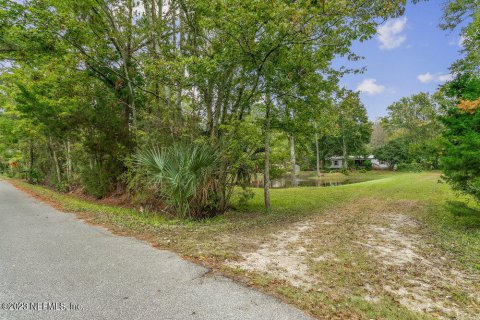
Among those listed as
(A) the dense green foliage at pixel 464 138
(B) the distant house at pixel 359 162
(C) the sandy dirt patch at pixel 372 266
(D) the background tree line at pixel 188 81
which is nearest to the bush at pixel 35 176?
(D) the background tree line at pixel 188 81

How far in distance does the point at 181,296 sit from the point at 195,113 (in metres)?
5.88

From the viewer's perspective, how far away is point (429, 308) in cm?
242

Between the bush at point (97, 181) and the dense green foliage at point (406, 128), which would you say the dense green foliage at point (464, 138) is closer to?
the bush at point (97, 181)

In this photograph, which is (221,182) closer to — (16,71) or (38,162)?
(16,71)

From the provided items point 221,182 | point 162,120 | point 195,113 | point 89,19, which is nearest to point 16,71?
point 89,19

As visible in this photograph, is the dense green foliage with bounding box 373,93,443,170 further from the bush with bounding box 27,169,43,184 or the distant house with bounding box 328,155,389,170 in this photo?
the bush with bounding box 27,169,43,184

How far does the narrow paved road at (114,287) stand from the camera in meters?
2.29

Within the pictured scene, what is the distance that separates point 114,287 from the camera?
2.73m

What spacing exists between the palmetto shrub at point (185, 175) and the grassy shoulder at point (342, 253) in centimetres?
57

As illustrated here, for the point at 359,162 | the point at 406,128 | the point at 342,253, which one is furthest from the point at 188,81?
the point at 406,128

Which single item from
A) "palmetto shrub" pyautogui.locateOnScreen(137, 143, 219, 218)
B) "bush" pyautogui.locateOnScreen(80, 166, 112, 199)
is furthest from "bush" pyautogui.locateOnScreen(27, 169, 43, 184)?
"palmetto shrub" pyautogui.locateOnScreen(137, 143, 219, 218)

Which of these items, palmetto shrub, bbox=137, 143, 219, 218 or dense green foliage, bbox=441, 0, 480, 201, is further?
palmetto shrub, bbox=137, 143, 219, 218

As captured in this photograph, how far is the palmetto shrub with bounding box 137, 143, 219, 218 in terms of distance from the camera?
241 inches

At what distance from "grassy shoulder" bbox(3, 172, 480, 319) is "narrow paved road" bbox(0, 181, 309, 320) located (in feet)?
0.99
